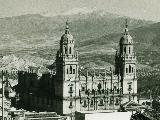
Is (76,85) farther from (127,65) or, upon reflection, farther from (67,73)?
(127,65)

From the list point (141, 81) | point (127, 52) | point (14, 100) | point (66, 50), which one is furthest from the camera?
point (141, 81)

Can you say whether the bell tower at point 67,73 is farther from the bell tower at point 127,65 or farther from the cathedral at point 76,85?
the bell tower at point 127,65

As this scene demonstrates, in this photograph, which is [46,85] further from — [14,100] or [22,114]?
[22,114]

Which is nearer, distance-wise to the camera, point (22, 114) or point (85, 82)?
point (22, 114)

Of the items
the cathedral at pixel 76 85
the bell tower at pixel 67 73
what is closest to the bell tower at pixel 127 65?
the cathedral at pixel 76 85

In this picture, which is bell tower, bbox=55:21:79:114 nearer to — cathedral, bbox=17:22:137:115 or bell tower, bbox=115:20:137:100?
cathedral, bbox=17:22:137:115

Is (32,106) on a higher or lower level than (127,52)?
lower

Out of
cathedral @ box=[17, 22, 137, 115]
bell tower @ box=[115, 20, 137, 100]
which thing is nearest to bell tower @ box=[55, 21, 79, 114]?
cathedral @ box=[17, 22, 137, 115]

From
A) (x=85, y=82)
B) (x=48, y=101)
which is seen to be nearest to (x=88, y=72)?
(x=85, y=82)
